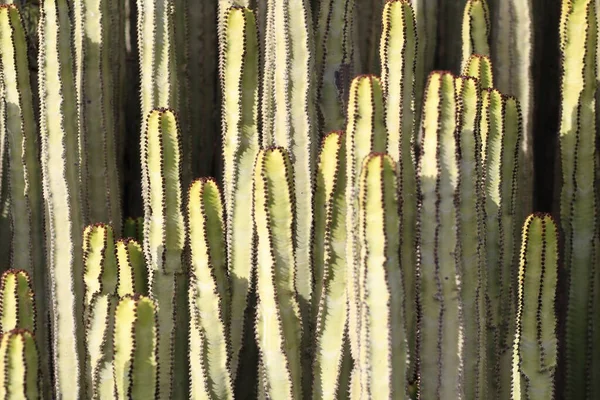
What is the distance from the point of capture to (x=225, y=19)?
9.45 feet

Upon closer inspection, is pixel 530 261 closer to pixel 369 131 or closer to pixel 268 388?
pixel 369 131

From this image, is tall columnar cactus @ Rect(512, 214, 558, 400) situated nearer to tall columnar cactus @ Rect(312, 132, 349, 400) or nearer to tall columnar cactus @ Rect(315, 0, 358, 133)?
tall columnar cactus @ Rect(312, 132, 349, 400)

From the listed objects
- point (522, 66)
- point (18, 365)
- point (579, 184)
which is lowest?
point (18, 365)

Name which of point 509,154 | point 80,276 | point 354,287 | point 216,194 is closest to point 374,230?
point 354,287

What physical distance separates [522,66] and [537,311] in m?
1.24

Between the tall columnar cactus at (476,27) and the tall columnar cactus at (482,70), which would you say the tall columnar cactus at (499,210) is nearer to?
the tall columnar cactus at (482,70)

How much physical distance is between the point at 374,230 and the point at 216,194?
0.67m

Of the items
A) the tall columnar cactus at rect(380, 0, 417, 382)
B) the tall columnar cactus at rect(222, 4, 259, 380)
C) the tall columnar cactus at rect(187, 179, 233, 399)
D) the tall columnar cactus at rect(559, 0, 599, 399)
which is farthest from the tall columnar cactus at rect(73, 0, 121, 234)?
the tall columnar cactus at rect(559, 0, 599, 399)

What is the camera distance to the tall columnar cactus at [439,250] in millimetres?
2336

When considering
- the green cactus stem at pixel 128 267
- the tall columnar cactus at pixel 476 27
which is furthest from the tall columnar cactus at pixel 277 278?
the tall columnar cactus at pixel 476 27

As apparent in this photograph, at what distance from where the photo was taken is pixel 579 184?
321cm

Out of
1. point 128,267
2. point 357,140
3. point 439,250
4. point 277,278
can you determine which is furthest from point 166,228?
point 439,250

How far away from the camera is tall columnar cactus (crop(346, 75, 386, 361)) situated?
232 centimetres

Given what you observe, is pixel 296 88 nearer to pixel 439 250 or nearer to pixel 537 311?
pixel 439 250
